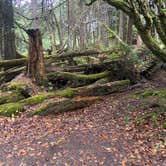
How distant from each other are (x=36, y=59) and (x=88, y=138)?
477 cm

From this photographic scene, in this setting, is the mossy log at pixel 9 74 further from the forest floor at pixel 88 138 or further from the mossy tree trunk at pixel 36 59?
the forest floor at pixel 88 138

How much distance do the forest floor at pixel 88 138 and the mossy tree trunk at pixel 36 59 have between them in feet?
7.53

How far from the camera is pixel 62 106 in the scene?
29.3ft

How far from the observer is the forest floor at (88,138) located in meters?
5.88

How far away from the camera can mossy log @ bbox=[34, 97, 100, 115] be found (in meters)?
8.76

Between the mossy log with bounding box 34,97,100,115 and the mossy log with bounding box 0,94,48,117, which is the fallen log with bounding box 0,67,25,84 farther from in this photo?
the mossy log with bounding box 34,97,100,115

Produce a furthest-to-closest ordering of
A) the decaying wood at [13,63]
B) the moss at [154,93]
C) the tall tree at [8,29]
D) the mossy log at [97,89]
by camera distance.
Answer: the tall tree at [8,29], the decaying wood at [13,63], the mossy log at [97,89], the moss at [154,93]

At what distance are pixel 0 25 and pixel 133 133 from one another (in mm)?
9234

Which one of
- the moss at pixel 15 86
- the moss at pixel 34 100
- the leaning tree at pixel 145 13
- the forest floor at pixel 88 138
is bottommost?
the forest floor at pixel 88 138

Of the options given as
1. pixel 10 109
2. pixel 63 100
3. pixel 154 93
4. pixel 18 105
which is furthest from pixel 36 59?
pixel 154 93

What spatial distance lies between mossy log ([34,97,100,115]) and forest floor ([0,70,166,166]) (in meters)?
0.25

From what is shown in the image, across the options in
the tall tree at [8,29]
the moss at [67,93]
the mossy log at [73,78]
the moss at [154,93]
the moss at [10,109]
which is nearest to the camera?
the moss at [10,109]

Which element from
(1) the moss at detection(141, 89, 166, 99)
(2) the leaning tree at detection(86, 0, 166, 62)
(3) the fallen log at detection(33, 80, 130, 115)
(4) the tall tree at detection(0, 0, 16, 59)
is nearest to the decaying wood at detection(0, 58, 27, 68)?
(4) the tall tree at detection(0, 0, 16, 59)

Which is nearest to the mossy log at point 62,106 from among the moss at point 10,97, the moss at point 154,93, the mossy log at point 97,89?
the mossy log at point 97,89
